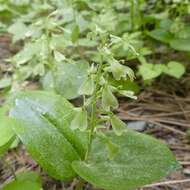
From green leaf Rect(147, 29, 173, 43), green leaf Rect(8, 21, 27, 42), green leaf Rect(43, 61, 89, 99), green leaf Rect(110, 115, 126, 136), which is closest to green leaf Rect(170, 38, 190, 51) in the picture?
green leaf Rect(147, 29, 173, 43)

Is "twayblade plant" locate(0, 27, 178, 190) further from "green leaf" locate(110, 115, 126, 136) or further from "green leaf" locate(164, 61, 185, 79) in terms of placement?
"green leaf" locate(164, 61, 185, 79)

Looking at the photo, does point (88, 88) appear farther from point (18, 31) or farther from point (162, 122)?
point (18, 31)

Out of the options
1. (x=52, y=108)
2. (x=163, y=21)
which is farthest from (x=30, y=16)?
(x=52, y=108)

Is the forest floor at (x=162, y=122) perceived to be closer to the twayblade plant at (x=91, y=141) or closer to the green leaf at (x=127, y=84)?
the green leaf at (x=127, y=84)

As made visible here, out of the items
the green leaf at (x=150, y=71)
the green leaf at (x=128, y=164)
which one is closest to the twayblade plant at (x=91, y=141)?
the green leaf at (x=128, y=164)

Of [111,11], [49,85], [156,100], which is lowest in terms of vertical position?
[156,100]

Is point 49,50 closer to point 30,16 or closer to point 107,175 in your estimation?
point 107,175
